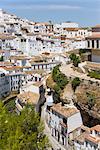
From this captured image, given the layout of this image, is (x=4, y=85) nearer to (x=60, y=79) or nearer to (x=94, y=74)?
(x=60, y=79)

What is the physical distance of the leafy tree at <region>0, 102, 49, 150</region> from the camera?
12.8 m

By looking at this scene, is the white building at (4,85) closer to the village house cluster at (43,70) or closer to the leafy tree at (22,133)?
the village house cluster at (43,70)

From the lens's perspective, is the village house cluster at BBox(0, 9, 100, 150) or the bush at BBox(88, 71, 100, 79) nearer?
the village house cluster at BBox(0, 9, 100, 150)

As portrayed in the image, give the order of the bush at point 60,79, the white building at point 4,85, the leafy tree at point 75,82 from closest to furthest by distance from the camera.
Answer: the leafy tree at point 75,82, the bush at point 60,79, the white building at point 4,85

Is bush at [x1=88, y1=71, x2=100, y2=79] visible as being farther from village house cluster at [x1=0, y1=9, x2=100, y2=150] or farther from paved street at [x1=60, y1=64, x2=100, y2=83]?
village house cluster at [x1=0, y1=9, x2=100, y2=150]

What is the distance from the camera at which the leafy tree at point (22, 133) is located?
42.0 ft

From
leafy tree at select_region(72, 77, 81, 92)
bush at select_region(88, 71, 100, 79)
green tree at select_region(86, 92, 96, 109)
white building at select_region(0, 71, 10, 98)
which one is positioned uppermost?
bush at select_region(88, 71, 100, 79)

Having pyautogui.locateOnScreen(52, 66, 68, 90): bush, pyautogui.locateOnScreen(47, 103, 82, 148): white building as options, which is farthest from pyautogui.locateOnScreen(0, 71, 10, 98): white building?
pyautogui.locateOnScreen(47, 103, 82, 148): white building

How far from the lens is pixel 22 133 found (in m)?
14.2

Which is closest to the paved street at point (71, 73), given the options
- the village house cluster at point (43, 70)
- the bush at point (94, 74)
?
the bush at point (94, 74)

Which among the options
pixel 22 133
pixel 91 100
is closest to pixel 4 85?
pixel 91 100

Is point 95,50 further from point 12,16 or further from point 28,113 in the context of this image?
point 12,16

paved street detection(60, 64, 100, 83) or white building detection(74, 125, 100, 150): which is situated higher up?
paved street detection(60, 64, 100, 83)

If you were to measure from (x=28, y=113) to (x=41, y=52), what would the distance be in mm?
22681
